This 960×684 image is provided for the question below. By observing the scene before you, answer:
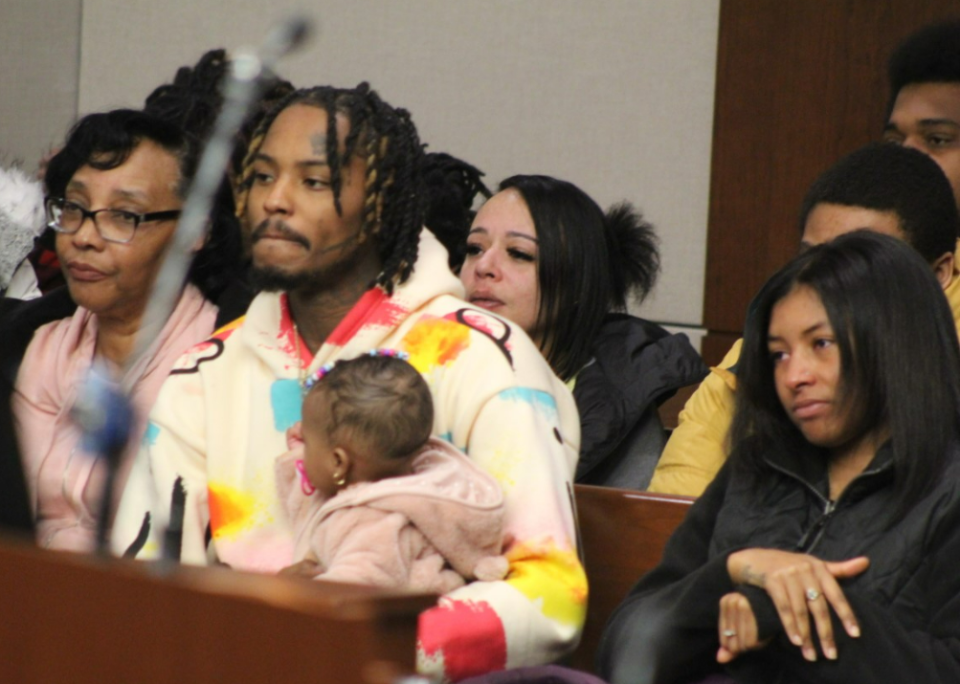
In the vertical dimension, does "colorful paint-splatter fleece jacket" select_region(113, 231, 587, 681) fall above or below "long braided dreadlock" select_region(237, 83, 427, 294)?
below

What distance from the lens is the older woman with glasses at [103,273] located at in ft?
9.01

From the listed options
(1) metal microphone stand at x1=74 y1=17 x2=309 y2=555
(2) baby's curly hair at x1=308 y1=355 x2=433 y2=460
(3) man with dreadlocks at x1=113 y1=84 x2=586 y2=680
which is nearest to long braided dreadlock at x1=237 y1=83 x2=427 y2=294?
(3) man with dreadlocks at x1=113 y1=84 x2=586 y2=680

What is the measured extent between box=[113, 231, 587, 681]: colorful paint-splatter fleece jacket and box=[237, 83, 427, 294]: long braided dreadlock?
0.05m

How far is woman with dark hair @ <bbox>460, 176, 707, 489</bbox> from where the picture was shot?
291 cm

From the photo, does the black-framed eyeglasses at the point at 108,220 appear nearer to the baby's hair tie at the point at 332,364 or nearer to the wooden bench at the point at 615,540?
the baby's hair tie at the point at 332,364

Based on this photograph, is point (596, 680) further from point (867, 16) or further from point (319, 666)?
Answer: point (867, 16)

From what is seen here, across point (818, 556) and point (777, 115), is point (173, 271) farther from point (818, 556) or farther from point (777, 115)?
point (777, 115)

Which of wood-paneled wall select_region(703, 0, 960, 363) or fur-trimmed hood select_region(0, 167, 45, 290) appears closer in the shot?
fur-trimmed hood select_region(0, 167, 45, 290)

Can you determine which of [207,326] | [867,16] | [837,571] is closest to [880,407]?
[837,571]

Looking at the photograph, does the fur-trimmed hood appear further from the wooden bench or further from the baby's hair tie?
A: the wooden bench

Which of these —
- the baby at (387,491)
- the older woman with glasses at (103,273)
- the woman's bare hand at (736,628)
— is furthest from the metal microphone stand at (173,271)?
the older woman with glasses at (103,273)

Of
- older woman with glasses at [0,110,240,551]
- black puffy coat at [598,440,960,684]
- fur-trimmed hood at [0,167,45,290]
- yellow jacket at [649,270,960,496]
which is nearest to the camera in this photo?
black puffy coat at [598,440,960,684]

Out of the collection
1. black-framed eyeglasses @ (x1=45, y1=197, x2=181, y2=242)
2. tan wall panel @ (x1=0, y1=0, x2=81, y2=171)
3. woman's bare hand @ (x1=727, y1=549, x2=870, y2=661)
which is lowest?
woman's bare hand @ (x1=727, y1=549, x2=870, y2=661)

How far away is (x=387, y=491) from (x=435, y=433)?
0.22 m
